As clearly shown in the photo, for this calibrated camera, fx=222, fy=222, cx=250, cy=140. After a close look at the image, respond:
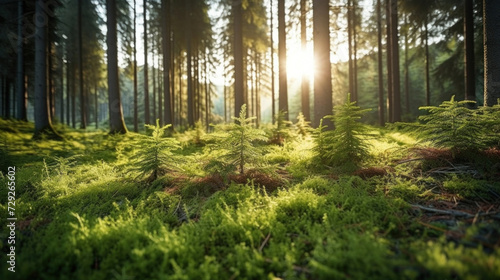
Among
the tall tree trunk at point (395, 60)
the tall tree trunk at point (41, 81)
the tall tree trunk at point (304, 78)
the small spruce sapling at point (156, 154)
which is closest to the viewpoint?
the small spruce sapling at point (156, 154)

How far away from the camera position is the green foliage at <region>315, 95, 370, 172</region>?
15.8ft

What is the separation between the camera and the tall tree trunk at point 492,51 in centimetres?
588

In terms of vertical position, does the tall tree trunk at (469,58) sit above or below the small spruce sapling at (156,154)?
above

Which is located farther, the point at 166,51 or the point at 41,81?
the point at 166,51

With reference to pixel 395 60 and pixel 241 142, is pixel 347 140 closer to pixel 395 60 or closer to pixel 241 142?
pixel 241 142

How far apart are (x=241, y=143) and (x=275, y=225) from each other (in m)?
1.99

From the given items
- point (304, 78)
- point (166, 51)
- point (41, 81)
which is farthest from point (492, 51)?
point (41, 81)

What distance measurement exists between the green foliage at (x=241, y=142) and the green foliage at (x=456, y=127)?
3128mm

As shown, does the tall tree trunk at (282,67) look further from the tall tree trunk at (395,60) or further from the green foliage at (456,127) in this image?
the green foliage at (456,127)

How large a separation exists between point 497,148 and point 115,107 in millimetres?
14760

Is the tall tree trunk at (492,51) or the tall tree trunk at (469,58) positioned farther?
the tall tree trunk at (469,58)

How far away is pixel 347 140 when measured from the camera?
4.94 m

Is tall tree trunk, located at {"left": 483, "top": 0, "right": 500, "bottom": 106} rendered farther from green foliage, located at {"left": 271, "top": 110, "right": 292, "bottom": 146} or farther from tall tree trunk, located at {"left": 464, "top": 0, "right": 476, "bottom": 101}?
green foliage, located at {"left": 271, "top": 110, "right": 292, "bottom": 146}

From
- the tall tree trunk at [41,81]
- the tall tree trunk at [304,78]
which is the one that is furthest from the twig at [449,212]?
the tall tree trunk at [41,81]
